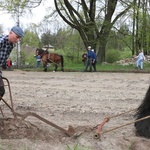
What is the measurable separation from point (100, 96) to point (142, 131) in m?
5.23

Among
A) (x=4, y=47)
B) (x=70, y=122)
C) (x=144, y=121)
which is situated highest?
(x=4, y=47)

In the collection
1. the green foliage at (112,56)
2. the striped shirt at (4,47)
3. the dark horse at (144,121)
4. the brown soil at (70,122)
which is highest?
the striped shirt at (4,47)

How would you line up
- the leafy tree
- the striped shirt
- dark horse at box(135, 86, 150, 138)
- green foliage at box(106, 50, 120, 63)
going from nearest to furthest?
the striped shirt < dark horse at box(135, 86, 150, 138) < the leafy tree < green foliage at box(106, 50, 120, 63)

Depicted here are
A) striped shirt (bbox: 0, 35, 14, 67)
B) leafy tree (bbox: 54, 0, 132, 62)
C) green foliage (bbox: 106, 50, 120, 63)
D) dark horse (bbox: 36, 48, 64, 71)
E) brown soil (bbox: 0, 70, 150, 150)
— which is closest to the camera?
brown soil (bbox: 0, 70, 150, 150)

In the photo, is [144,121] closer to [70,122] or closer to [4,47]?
[70,122]

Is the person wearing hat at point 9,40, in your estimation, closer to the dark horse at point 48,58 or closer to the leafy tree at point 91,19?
the dark horse at point 48,58

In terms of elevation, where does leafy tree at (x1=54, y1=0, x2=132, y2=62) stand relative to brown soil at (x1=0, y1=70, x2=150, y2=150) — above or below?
above

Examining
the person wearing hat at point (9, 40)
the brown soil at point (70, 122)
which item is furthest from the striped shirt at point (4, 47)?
the brown soil at point (70, 122)

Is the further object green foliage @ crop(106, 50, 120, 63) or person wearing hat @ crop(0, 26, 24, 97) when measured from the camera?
green foliage @ crop(106, 50, 120, 63)

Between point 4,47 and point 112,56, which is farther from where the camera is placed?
point 112,56

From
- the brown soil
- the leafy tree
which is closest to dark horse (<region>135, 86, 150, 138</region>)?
the brown soil

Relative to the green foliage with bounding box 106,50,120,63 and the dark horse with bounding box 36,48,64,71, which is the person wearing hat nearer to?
the dark horse with bounding box 36,48,64,71

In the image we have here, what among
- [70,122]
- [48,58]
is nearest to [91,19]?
[48,58]

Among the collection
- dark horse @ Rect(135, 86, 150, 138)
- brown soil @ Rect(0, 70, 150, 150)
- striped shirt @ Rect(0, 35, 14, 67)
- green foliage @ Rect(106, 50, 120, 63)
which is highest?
striped shirt @ Rect(0, 35, 14, 67)
